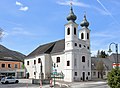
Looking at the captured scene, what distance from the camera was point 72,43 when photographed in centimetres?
6050

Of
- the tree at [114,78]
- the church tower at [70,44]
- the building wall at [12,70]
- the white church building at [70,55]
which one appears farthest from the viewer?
the building wall at [12,70]

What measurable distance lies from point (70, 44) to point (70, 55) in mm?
2797

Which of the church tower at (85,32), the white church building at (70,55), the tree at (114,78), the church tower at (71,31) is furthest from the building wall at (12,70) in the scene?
the tree at (114,78)

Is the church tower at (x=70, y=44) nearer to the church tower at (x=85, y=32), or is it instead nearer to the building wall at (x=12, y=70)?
the church tower at (x=85, y=32)

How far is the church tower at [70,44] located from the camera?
60.0 metres

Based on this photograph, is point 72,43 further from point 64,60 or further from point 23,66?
point 23,66

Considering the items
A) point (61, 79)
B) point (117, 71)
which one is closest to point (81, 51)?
point (61, 79)

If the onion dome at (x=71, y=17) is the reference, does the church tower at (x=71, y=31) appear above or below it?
below

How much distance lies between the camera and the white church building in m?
60.6

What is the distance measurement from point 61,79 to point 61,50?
25.7ft

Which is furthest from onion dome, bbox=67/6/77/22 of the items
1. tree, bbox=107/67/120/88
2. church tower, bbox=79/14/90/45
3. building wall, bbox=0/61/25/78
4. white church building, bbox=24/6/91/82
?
tree, bbox=107/67/120/88

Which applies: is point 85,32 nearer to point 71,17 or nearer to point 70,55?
point 71,17

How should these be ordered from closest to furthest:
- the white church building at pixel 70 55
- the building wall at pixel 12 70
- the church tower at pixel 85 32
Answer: the white church building at pixel 70 55 < the church tower at pixel 85 32 < the building wall at pixel 12 70

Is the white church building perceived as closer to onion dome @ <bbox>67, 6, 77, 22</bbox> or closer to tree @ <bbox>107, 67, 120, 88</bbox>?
onion dome @ <bbox>67, 6, 77, 22</bbox>
